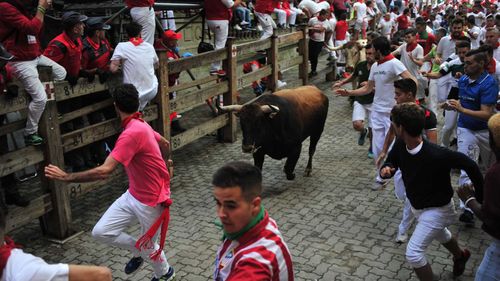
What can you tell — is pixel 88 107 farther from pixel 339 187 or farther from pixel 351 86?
pixel 351 86

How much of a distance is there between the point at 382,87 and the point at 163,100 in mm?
3442

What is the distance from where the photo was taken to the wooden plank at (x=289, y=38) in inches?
500

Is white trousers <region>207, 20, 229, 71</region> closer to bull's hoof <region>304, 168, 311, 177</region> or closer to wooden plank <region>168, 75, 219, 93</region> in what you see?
wooden plank <region>168, 75, 219, 93</region>

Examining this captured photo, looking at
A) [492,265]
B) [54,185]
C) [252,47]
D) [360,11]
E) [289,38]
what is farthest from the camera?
[360,11]

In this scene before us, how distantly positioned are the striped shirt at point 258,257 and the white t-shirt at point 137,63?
5099 mm

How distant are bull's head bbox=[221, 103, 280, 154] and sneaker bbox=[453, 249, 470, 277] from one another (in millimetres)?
3318

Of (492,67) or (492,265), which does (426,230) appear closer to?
(492,265)

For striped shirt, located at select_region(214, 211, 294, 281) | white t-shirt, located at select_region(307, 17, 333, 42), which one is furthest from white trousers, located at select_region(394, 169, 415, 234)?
white t-shirt, located at select_region(307, 17, 333, 42)

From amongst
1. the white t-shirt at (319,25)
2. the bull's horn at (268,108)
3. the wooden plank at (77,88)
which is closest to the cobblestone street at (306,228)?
the bull's horn at (268,108)

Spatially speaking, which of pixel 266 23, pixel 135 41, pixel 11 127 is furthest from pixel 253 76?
pixel 11 127

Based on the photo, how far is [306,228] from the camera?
6637mm

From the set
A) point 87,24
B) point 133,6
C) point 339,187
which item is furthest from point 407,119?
point 133,6

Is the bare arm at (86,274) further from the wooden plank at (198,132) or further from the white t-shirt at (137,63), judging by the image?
the wooden plank at (198,132)

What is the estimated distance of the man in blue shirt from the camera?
6309 mm
